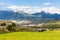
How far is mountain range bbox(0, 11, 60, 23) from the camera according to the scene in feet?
12.4

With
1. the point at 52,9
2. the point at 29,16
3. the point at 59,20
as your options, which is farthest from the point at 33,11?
the point at 59,20

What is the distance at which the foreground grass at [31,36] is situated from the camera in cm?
350

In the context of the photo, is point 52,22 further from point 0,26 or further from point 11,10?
point 0,26

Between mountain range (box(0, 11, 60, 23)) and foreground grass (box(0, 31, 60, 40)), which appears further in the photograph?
mountain range (box(0, 11, 60, 23))

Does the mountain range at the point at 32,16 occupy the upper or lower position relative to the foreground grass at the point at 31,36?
upper

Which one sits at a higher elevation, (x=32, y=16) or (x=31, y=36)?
(x=32, y=16)

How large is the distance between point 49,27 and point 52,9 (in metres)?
0.54

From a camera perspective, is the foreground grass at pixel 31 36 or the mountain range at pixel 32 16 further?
the mountain range at pixel 32 16

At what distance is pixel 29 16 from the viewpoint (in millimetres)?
3883

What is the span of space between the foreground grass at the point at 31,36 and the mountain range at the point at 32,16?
40cm

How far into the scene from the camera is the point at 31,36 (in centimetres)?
360

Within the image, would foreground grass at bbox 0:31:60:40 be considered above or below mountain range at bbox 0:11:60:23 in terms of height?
below

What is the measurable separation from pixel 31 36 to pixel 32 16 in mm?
611

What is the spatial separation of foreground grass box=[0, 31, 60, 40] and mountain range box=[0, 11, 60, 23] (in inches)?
15.6
